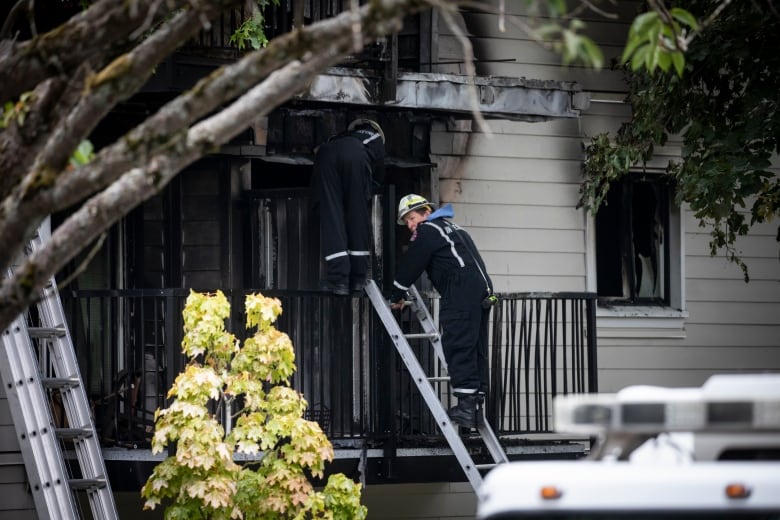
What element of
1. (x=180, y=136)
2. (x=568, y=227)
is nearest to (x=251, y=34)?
(x=568, y=227)

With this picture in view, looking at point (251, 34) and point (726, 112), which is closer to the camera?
point (251, 34)

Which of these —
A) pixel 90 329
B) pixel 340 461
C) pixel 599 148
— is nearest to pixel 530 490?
pixel 340 461

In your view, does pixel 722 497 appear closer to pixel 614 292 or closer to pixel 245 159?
pixel 245 159

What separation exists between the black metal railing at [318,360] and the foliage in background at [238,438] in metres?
0.95

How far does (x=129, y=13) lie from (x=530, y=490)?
245 cm

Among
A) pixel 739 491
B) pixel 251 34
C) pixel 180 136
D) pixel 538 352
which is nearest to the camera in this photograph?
pixel 739 491

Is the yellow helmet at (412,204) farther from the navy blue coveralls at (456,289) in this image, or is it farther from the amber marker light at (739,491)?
the amber marker light at (739,491)

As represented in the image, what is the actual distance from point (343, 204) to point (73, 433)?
2866 millimetres

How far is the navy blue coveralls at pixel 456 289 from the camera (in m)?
10.3

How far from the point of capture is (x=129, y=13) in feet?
17.3

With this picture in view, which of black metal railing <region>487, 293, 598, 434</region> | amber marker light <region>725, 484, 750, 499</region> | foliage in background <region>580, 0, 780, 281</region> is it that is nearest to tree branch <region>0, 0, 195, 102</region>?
amber marker light <region>725, 484, 750, 499</region>

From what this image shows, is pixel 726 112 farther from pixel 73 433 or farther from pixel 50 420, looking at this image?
pixel 50 420

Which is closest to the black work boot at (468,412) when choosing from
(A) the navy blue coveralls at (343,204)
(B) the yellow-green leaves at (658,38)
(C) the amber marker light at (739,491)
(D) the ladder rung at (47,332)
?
(A) the navy blue coveralls at (343,204)

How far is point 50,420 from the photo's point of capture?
8672 mm
